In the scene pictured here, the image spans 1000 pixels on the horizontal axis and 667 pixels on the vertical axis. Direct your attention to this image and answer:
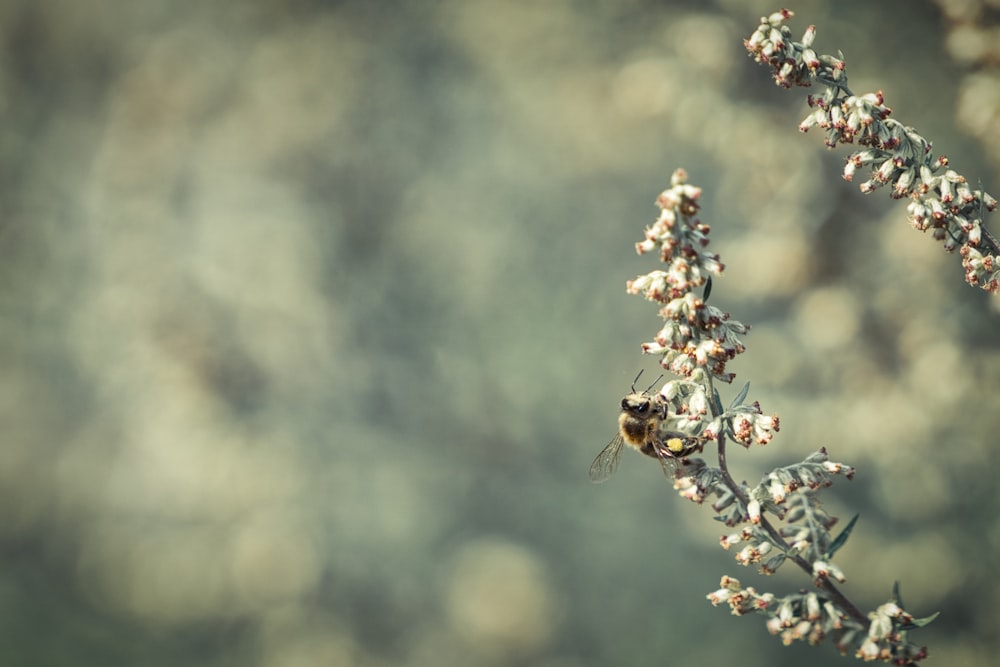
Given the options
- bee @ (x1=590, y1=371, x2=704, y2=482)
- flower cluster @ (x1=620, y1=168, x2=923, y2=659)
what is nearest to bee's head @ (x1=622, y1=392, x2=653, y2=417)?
bee @ (x1=590, y1=371, x2=704, y2=482)

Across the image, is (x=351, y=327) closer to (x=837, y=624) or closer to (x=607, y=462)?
(x=607, y=462)

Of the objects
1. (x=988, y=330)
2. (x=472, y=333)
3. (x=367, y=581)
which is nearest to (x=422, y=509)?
(x=367, y=581)

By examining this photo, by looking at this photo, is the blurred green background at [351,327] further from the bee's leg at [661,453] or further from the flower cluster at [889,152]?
the flower cluster at [889,152]

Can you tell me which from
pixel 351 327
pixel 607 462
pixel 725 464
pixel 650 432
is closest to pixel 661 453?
pixel 650 432

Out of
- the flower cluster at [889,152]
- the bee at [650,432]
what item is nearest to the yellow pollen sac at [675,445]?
the bee at [650,432]

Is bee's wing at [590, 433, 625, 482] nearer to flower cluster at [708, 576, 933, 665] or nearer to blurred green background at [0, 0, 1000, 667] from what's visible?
flower cluster at [708, 576, 933, 665]

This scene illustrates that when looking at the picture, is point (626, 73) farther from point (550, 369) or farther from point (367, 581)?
point (367, 581)
